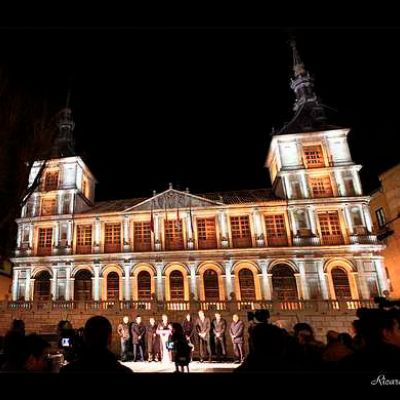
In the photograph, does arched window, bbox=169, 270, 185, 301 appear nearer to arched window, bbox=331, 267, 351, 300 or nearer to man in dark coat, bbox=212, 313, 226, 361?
arched window, bbox=331, 267, 351, 300

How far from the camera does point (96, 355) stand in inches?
105

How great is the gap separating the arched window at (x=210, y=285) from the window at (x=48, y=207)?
15.3 meters

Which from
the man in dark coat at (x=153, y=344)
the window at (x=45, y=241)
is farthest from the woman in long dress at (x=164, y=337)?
the window at (x=45, y=241)

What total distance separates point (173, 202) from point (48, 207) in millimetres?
12188

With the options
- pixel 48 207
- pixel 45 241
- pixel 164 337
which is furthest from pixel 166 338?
pixel 48 207

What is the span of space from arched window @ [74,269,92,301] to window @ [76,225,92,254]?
1830mm

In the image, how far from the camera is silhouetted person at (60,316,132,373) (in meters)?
2.61

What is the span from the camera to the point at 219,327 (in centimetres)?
1409

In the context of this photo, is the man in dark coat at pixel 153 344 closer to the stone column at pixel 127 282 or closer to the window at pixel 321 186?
the stone column at pixel 127 282

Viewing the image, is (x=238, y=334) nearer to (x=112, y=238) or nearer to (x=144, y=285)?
(x=144, y=285)

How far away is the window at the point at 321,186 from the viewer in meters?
28.5

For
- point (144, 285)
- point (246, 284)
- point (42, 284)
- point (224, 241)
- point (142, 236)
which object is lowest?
point (246, 284)

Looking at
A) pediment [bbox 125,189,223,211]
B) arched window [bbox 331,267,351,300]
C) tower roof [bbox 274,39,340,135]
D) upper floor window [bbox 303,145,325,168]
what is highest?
tower roof [bbox 274,39,340,135]

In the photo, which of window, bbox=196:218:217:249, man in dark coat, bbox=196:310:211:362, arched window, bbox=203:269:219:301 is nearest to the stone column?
arched window, bbox=203:269:219:301
